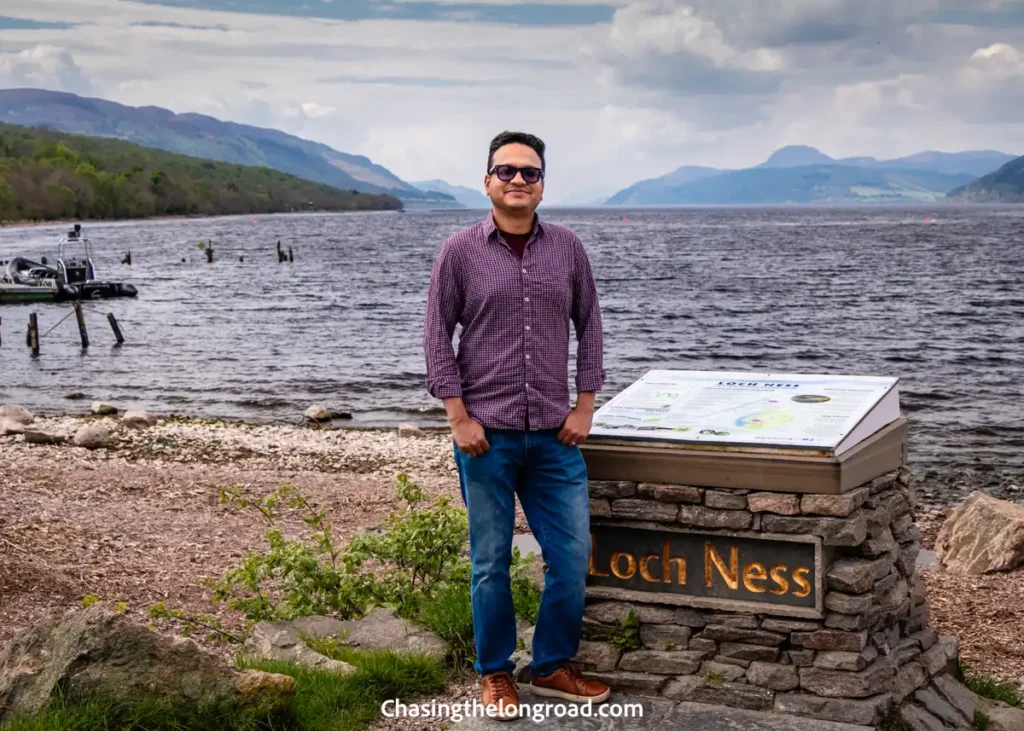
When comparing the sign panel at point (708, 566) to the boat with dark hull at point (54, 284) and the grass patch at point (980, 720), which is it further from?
the boat with dark hull at point (54, 284)

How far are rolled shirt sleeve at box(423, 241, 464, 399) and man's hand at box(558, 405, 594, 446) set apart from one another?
481mm

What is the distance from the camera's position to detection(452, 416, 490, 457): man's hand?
4.89m

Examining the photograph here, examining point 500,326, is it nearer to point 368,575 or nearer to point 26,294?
point 368,575

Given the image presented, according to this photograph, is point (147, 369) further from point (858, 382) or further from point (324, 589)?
point (858, 382)

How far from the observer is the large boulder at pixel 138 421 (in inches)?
825

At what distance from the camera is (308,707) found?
5191 mm

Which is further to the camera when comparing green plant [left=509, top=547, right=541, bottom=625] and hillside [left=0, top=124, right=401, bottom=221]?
hillside [left=0, top=124, right=401, bottom=221]

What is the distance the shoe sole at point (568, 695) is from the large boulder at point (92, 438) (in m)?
14.7

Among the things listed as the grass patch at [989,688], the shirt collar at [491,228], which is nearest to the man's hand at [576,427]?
the shirt collar at [491,228]

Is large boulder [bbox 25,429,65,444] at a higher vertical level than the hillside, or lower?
lower

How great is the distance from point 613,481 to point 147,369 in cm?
2728

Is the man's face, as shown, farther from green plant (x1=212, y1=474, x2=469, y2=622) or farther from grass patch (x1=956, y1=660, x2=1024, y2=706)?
grass patch (x1=956, y1=660, x2=1024, y2=706)

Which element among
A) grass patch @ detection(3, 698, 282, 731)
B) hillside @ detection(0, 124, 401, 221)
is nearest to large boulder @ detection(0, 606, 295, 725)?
grass patch @ detection(3, 698, 282, 731)

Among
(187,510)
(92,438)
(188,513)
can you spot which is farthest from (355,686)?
(92,438)
